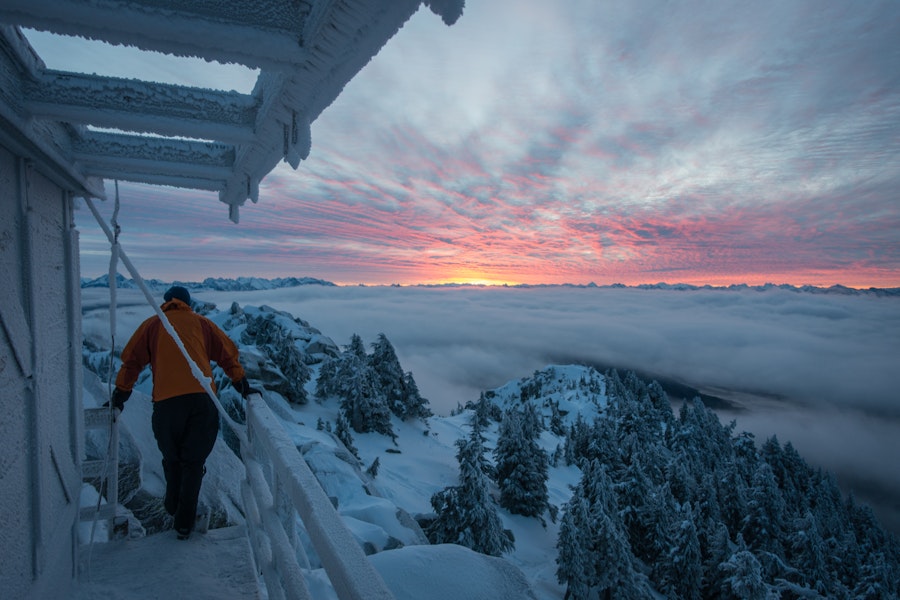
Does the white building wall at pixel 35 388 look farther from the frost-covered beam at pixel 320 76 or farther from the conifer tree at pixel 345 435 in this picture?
the conifer tree at pixel 345 435

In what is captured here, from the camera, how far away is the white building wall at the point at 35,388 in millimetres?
2480

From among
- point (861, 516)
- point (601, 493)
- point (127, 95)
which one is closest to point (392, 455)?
point (601, 493)

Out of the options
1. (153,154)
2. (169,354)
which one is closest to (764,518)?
(169,354)

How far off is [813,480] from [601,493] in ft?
199

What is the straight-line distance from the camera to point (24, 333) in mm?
2719

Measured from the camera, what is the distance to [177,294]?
4.04 m

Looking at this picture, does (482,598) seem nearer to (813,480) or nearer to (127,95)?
(127,95)

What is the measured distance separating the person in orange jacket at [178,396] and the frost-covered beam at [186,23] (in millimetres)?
2682

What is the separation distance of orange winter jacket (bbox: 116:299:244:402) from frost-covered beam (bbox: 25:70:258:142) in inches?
75.0

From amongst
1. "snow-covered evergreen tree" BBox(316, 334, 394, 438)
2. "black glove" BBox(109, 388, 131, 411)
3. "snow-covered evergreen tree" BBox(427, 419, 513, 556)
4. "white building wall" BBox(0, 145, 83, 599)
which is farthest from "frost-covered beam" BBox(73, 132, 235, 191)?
"snow-covered evergreen tree" BBox(316, 334, 394, 438)

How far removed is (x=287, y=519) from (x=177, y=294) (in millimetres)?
2602

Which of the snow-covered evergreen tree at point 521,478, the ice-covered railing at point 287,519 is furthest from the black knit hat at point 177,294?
the snow-covered evergreen tree at point 521,478

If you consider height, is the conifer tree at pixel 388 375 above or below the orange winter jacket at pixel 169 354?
below

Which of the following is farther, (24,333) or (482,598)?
(482,598)
